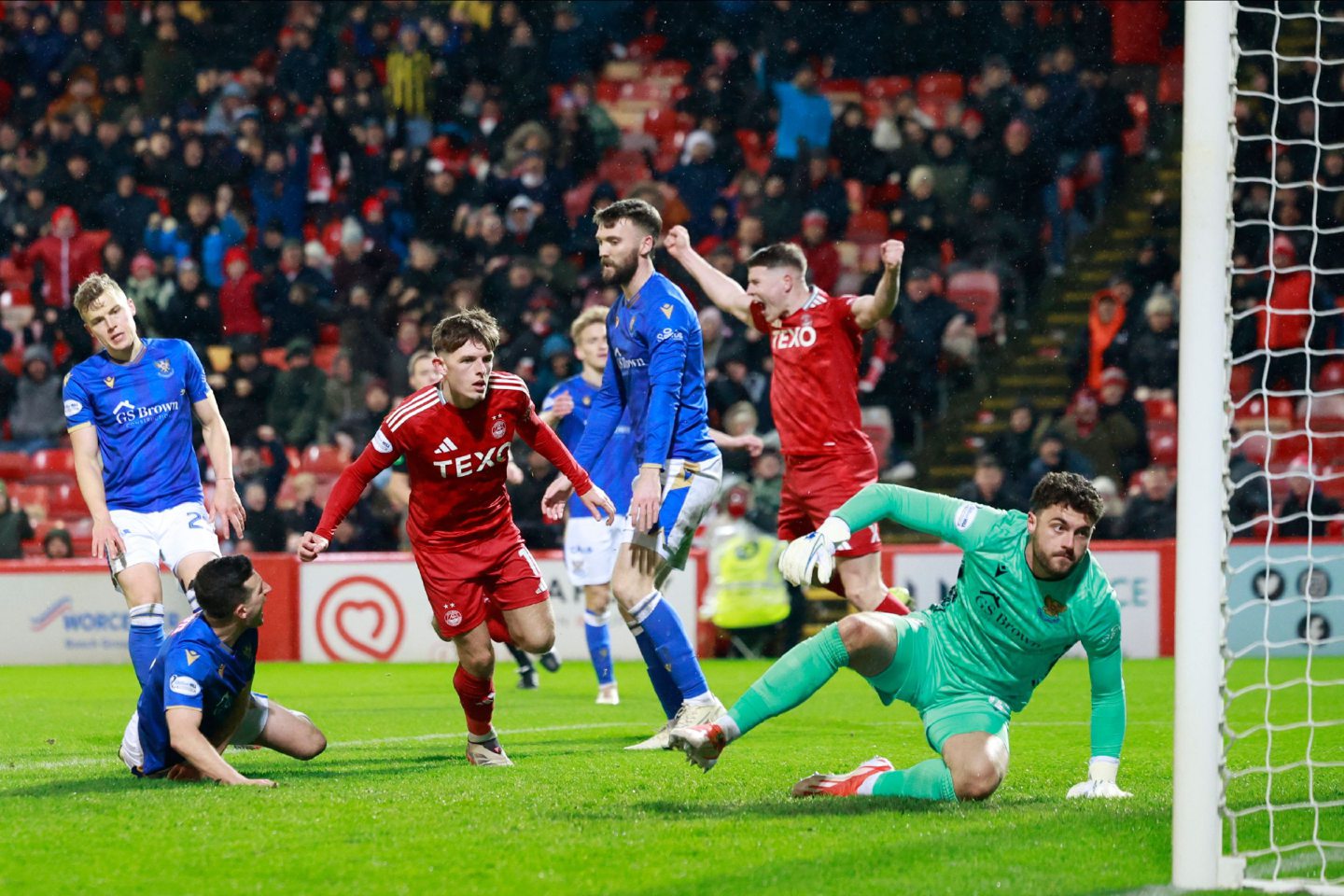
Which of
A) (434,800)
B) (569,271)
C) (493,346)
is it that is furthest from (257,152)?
(434,800)

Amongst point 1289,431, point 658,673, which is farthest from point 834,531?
point 1289,431

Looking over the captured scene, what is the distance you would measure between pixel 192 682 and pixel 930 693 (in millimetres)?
2528

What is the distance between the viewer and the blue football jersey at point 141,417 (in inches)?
287

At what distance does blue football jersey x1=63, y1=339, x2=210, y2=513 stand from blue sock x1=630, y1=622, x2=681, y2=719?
2.18 m

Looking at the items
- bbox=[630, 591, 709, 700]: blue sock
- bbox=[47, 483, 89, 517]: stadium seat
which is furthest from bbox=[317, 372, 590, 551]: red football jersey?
bbox=[47, 483, 89, 517]: stadium seat

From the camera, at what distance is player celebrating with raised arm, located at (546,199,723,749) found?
22.8ft

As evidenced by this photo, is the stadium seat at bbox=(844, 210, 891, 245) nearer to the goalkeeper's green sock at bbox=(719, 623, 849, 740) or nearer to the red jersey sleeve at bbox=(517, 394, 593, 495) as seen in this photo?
the red jersey sleeve at bbox=(517, 394, 593, 495)

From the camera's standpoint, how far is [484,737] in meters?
6.60

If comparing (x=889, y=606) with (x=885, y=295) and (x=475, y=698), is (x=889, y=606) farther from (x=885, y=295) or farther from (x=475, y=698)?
(x=475, y=698)

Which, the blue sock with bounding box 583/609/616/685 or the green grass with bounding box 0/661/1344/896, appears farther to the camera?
the blue sock with bounding box 583/609/616/685

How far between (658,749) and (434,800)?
5.84 feet

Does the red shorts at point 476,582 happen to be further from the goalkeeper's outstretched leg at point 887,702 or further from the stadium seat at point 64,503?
the stadium seat at point 64,503

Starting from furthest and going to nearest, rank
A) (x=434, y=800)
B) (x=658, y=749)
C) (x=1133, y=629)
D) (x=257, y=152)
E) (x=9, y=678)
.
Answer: (x=257, y=152), (x=1133, y=629), (x=9, y=678), (x=658, y=749), (x=434, y=800)

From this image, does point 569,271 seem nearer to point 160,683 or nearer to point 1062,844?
point 160,683
